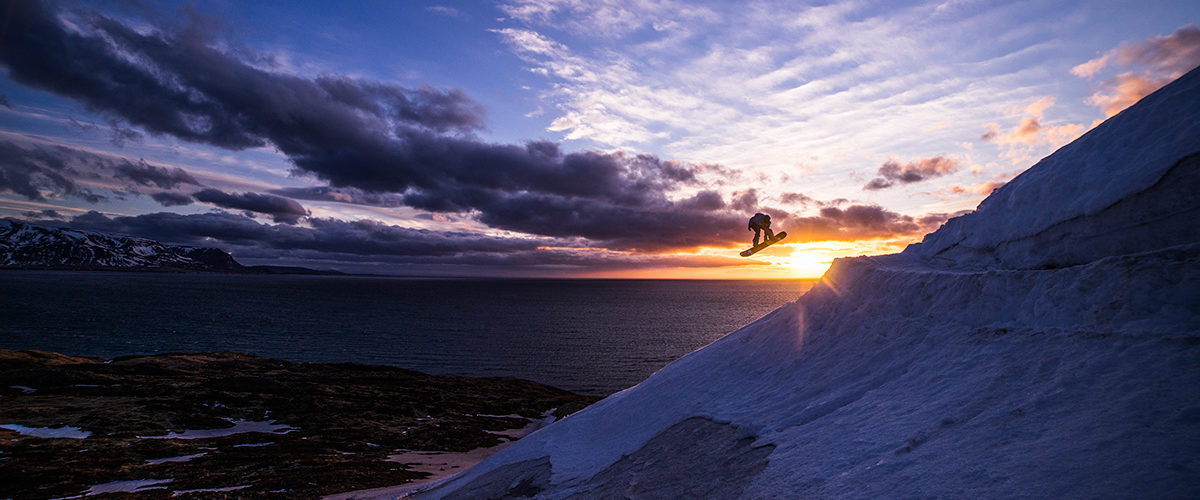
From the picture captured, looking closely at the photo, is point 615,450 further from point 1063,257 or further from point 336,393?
point 336,393

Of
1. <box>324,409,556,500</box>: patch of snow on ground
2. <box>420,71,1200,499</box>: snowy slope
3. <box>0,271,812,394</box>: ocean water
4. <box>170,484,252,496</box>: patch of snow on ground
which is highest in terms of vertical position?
<box>420,71,1200,499</box>: snowy slope

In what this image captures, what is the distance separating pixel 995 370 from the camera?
803cm

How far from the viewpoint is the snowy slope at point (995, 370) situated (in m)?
5.79

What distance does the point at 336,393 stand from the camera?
43.2 m

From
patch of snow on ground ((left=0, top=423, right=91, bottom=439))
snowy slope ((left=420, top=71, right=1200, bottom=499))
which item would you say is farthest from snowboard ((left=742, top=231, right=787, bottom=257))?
patch of snow on ground ((left=0, top=423, right=91, bottom=439))

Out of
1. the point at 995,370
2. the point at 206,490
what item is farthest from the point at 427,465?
the point at 995,370

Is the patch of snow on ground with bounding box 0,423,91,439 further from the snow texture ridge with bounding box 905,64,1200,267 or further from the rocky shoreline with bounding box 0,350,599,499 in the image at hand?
the snow texture ridge with bounding box 905,64,1200,267

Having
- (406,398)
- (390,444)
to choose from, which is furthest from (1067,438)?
(406,398)

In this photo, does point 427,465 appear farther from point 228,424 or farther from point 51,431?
point 51,431

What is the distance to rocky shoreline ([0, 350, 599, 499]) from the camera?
73.7ft

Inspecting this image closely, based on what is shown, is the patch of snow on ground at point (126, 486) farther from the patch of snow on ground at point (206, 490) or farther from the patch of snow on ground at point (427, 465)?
the patch of snow on ground at point (427, 465)

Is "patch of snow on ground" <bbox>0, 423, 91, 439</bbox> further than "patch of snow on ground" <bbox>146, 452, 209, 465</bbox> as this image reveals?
Yes

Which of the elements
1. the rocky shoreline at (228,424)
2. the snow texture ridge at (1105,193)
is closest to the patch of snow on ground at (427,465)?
the rocky shoreline at (228,424)

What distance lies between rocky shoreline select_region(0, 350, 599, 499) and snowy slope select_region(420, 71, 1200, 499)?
15.6 metres
